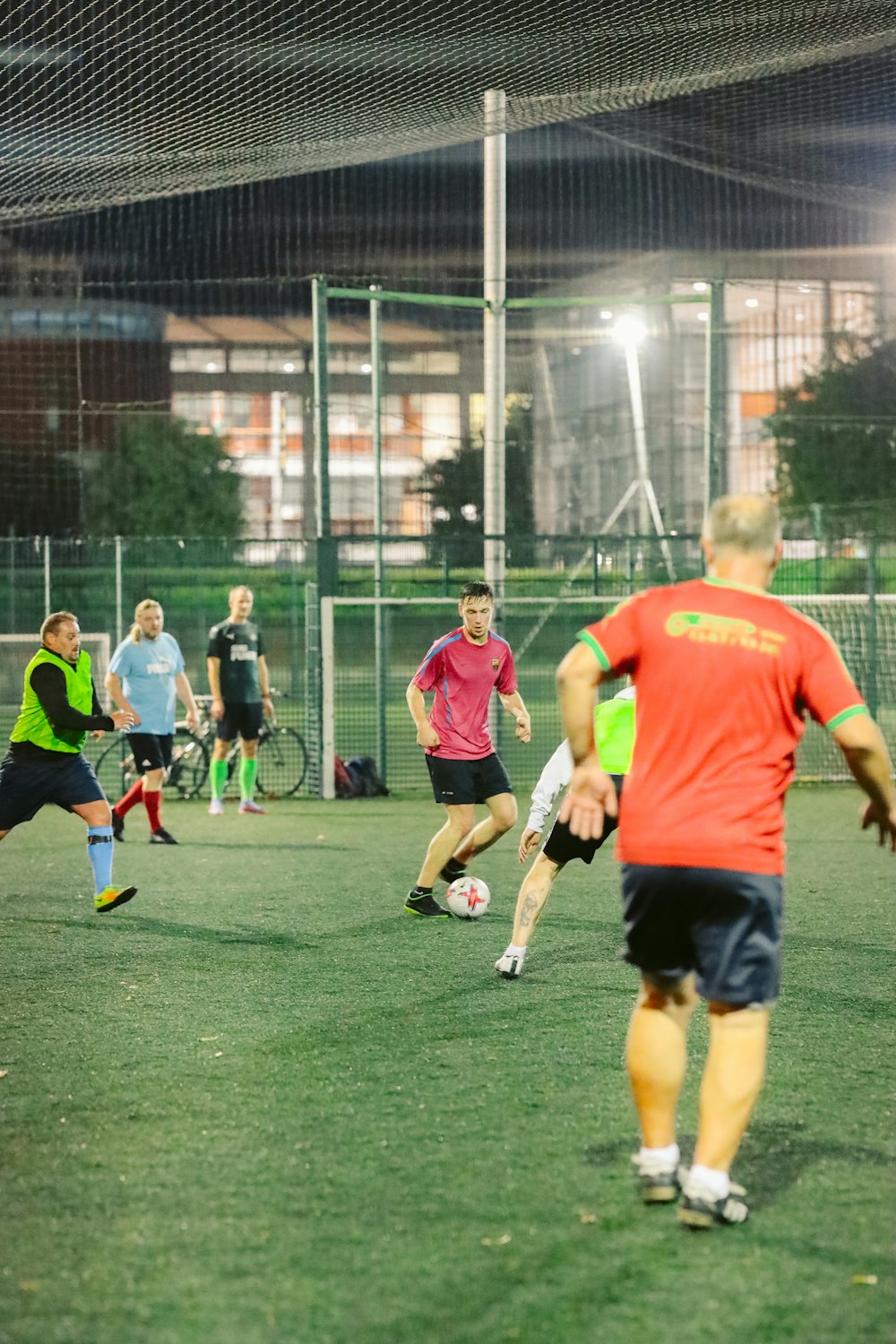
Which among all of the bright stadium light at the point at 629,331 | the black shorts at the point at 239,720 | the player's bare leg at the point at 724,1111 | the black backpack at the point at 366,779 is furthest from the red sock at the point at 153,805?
the bright stadium light at the point at 629,331

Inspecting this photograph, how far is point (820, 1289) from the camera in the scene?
386cm

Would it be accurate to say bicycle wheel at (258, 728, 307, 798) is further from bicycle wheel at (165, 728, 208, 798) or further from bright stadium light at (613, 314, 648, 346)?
bright stadium light at (613, 314, 648, 346)

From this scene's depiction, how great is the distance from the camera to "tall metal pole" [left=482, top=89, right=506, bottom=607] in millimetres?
16938

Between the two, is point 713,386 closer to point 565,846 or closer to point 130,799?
point 130,799

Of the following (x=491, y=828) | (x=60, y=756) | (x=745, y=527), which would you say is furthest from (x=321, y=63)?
(x=745, y=527)

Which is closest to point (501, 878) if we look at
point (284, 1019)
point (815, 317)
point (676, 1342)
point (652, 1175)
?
point (284, 1019)

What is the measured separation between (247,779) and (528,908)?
7.73 metres

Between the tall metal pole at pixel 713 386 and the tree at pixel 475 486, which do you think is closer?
the tall metal pole at pixel 713 386

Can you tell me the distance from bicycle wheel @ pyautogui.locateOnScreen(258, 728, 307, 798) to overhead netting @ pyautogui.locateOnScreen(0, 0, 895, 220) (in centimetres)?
580

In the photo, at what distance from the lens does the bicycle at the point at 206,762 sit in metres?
15.7

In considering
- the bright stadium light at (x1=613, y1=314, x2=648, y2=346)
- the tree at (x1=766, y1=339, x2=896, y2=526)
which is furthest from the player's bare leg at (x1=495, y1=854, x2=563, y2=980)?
the tree at (x1=766, y1=339, x2=896, y2=526)

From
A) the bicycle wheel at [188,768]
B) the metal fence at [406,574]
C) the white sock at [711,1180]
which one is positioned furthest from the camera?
the metal fence at [406,574]

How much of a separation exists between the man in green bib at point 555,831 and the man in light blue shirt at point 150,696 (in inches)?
215

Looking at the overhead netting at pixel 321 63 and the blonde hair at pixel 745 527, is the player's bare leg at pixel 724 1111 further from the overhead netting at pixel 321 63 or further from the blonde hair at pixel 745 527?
the overhead netting at pixel 321 63
